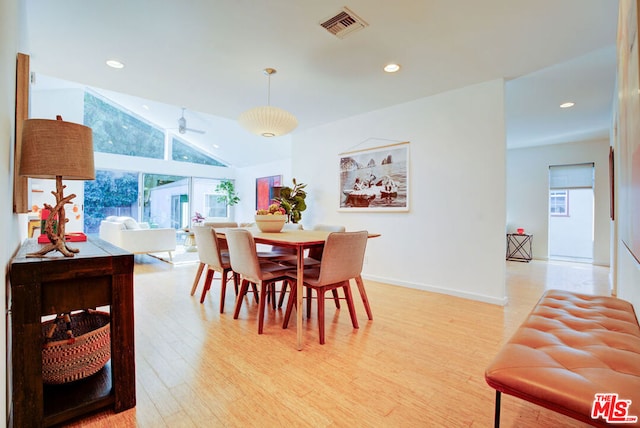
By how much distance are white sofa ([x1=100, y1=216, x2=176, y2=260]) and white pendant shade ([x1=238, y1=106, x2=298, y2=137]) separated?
11.2 feet

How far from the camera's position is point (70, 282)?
1.36 m

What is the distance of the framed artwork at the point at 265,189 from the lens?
857 centimetres

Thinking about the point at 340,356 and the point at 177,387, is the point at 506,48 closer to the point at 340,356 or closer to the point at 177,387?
the point at 340,356

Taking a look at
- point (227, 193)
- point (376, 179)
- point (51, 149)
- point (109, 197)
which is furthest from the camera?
point (227, 193)

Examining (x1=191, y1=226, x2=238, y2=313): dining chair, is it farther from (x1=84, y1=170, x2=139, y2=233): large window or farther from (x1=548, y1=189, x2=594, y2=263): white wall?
Answer: (x1=548, y1=189, x2=594, y2=263): white wall

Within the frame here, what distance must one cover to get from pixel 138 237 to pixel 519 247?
310 inches

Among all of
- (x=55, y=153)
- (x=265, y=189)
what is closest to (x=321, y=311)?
(x=55, y=153)

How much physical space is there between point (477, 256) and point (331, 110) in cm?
279

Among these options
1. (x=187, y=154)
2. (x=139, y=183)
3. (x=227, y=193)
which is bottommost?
(x=227, y=193)

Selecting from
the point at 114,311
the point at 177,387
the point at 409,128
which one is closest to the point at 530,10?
the point at 409,128

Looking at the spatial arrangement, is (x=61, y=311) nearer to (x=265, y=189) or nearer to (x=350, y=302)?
(x=350, y=302)

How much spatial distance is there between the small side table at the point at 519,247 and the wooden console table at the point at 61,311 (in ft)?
24.1

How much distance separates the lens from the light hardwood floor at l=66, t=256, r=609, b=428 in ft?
4.71

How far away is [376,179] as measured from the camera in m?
4.32
